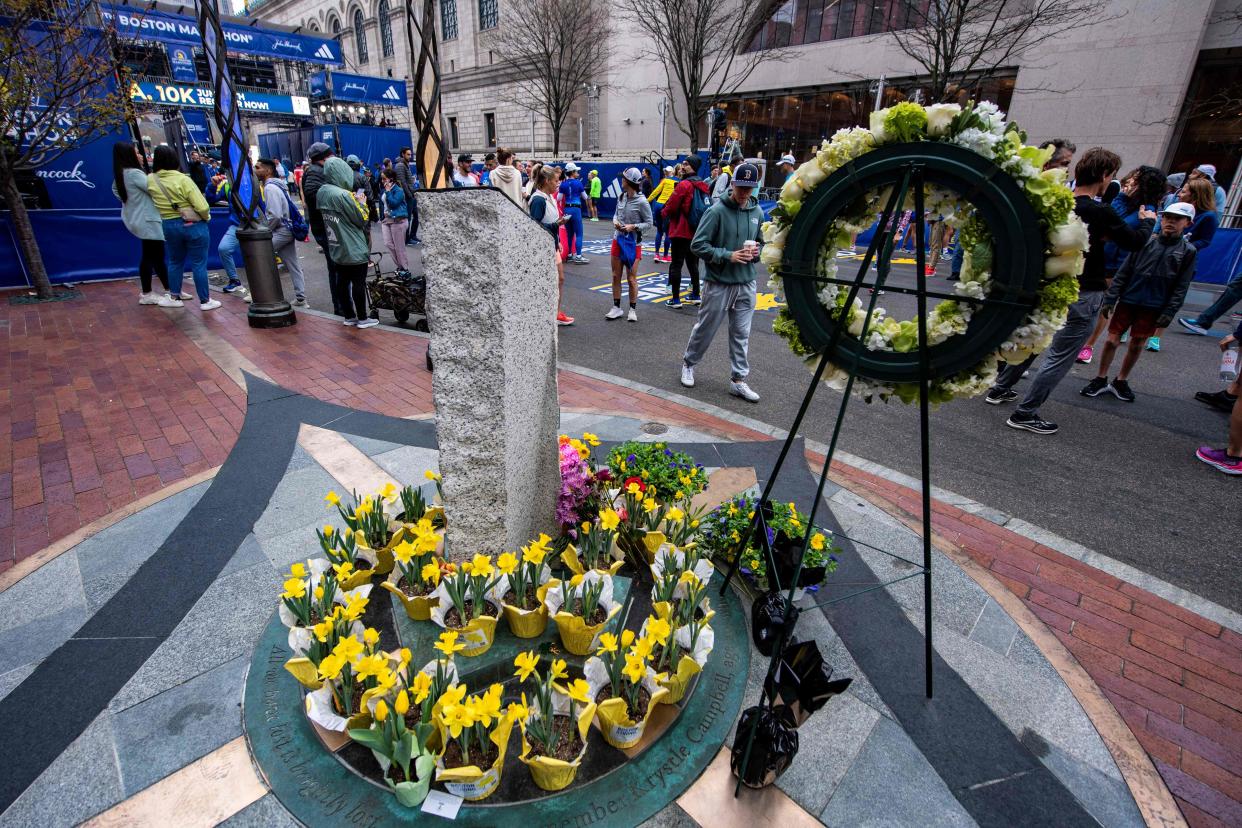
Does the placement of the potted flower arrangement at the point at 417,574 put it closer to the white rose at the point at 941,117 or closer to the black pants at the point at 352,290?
the white rose at the point at 941,117

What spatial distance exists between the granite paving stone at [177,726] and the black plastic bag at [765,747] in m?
1.85

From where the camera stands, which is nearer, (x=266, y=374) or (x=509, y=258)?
(x=509, y=258)

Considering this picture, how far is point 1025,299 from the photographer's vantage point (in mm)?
1824

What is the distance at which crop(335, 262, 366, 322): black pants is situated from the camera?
24.3 feet

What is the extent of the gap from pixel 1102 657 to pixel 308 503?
4380 millimetres

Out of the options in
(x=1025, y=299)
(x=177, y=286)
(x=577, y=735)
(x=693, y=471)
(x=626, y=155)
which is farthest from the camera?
(x=626, y=155)

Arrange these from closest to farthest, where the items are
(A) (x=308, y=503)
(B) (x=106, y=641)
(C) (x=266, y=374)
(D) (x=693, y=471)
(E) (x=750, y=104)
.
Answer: (B) (x=106, y=641) < (D) (x=693, y=471) < (A) (x=308, y=503) < (C) (x=266, y=374) < (E) (x=750, y=104)

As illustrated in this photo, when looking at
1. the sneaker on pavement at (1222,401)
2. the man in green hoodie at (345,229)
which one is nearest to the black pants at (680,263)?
the man in green hoodie at (345,229)

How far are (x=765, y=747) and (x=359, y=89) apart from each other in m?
34.6

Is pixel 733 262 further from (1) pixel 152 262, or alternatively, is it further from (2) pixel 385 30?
(2) pixel 385 30

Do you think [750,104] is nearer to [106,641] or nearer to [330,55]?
[330,55]

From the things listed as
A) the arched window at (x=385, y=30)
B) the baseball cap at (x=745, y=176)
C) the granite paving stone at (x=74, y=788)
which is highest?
the arched window at (x=385, y=30)

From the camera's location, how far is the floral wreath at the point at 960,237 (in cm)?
177

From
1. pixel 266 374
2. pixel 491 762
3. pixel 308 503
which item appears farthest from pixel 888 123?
pixel 266 374
